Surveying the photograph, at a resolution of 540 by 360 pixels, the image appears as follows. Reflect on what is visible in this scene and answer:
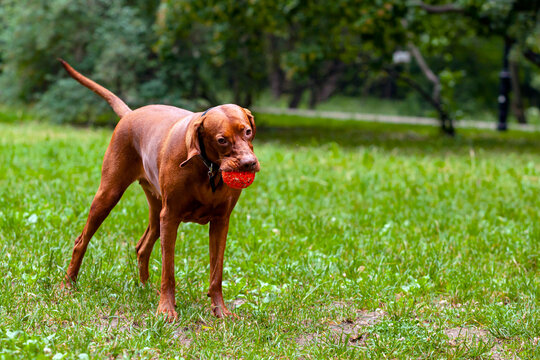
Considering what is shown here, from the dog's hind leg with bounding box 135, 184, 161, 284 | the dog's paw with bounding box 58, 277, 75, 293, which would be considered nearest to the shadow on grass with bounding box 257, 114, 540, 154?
the dog's hind leg with bounding box 135, 184, 161, 284

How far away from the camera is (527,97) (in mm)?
32188

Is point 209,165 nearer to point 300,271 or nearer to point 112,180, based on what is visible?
point 112,180

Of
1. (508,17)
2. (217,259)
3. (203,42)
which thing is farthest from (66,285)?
(203,42)

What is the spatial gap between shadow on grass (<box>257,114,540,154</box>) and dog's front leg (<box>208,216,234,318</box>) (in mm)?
8214

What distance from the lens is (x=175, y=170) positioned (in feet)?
10.7

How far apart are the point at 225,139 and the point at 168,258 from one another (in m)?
0.83

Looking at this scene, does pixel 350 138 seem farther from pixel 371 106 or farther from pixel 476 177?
pixel 371 106

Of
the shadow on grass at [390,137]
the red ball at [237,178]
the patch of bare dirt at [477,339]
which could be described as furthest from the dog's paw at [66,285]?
the shadow on grass at [390,137]

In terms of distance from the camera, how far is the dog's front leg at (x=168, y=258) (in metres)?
3.35

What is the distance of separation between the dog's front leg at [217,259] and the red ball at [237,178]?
495 millimetres

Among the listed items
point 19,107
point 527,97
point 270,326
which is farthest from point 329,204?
point 527,97

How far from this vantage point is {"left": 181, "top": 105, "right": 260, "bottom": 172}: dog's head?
2963 millimetres

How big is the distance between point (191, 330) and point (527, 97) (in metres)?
32.5

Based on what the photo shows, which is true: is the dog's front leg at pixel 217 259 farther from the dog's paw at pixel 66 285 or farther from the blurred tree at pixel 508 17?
the blurred tree at pixel 508 17
